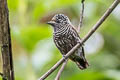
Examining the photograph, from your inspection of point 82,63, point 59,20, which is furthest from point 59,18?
point 82,63

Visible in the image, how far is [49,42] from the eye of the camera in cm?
395

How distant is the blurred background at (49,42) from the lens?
137 inches

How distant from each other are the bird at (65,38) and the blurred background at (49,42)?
0.47 feet

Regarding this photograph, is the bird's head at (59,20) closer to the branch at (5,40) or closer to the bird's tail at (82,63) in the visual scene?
the bird's tail at (82,63)

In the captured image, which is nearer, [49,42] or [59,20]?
[59,20]

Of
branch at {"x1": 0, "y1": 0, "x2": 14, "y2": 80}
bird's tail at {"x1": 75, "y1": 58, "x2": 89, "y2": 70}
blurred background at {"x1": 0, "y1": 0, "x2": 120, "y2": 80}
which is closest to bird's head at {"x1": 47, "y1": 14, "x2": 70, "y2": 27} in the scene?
blurred background at {"x1": 0, "y1": 0, "x2": 120, "y2": 80}

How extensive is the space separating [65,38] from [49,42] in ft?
1.80

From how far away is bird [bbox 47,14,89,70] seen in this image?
11.0ft

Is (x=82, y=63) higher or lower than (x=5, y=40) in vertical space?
lower

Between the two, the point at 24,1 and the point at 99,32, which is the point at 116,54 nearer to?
the point at 99,32

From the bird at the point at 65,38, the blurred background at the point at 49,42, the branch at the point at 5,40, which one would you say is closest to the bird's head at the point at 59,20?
the bird at the point at 65,38

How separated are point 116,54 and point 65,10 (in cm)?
81

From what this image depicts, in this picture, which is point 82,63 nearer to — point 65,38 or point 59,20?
point 65,38

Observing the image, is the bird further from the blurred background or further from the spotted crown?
the blurred background
